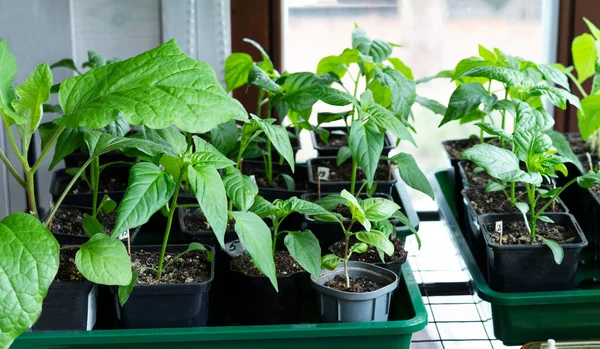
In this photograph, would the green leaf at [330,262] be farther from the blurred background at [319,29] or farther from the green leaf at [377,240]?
the blurred background at [319,29]

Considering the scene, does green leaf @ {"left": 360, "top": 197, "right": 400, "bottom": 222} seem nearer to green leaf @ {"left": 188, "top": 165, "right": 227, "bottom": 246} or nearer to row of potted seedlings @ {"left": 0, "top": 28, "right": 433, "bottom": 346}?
row of potted seedlings @ {"left": 0, "top": 28, "right": 433, "bottom": 346}

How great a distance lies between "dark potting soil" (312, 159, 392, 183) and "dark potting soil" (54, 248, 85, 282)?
0.50 meters

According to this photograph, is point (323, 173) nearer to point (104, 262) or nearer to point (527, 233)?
point (527, 233)

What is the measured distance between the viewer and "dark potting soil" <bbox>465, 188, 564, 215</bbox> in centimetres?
143

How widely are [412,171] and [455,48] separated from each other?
708mm

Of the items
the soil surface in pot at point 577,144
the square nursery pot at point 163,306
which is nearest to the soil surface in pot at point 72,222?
the square nursery pot at point 163,306

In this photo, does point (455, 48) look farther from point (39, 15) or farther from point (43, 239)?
point (43, 239)

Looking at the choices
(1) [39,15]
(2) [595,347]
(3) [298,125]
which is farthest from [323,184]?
(1) [39,15]

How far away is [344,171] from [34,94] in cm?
70

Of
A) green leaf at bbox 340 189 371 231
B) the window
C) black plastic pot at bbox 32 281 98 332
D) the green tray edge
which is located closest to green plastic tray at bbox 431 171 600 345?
the green tray edge

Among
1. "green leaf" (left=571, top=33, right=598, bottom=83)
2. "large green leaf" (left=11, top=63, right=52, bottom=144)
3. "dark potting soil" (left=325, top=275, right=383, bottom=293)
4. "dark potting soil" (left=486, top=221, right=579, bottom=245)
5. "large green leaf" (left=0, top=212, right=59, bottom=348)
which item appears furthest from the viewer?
"green leaf" (left=571, top=33, right=598, bottom=83)

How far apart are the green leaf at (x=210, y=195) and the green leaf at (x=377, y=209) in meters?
0.25

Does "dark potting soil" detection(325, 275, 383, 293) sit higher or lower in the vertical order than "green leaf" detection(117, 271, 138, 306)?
lower

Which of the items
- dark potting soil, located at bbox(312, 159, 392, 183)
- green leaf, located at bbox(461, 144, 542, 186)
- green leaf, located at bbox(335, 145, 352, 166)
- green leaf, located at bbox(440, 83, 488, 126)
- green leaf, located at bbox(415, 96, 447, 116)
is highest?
green leaf, located at bbox(440, 83, 488, 126)
